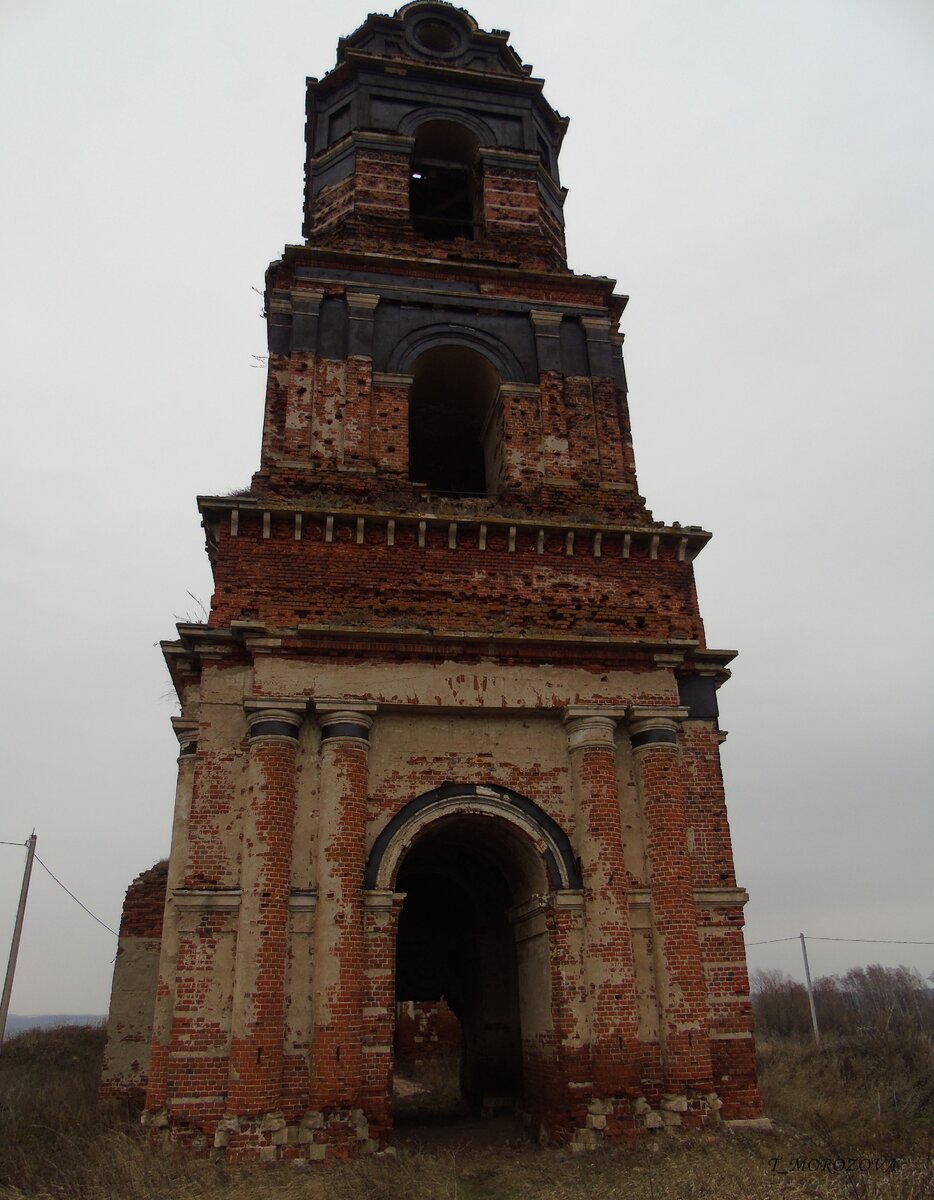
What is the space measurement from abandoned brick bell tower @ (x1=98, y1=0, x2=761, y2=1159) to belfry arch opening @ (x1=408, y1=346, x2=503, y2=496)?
10cm

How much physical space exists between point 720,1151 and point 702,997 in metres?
1.52

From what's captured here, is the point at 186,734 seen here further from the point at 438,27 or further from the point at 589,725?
the point at 438,27

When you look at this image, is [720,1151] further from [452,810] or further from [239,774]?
[239,774]

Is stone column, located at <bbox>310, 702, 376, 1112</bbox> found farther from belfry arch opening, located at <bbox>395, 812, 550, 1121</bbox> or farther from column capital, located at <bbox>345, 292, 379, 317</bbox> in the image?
column capital, located at <bbox>345, 292, 379, 317</bbox>

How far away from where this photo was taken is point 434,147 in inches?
689

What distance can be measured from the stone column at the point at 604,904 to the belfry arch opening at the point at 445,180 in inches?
411

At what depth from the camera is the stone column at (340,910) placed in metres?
8.97

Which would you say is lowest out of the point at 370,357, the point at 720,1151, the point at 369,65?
the point at 720,1151

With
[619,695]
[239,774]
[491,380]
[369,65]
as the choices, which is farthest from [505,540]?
[369,65]

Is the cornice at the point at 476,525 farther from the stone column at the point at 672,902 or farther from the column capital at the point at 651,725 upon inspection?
the stone column at the point at 672,902

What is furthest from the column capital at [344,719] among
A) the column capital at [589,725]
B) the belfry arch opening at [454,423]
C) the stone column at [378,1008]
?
the belfry arch opening at [454,423]

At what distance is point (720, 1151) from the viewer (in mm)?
8750

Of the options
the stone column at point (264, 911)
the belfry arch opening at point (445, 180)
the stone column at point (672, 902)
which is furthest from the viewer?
the belfry arch opening at point (445, 180)

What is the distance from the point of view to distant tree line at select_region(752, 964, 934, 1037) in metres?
30.1
